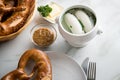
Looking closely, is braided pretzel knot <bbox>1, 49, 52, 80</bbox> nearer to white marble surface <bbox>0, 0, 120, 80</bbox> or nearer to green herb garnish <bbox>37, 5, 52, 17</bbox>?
white marble surface <bbox>0, 0, 120, 80</bbox>

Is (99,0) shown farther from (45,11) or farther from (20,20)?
(20,20)

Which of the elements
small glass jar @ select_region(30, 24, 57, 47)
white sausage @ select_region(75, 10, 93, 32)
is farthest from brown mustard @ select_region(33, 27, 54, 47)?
white sausage @ select_region(75, 10, 93, 32)

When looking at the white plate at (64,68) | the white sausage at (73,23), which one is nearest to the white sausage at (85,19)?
the white sausage at (73,23)

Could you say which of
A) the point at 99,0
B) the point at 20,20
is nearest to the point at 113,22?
the point at 99,0

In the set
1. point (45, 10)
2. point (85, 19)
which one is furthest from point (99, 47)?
point (45, 10)

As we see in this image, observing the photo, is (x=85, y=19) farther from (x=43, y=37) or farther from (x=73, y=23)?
(x=43, y=37)

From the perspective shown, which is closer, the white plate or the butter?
the white plate
